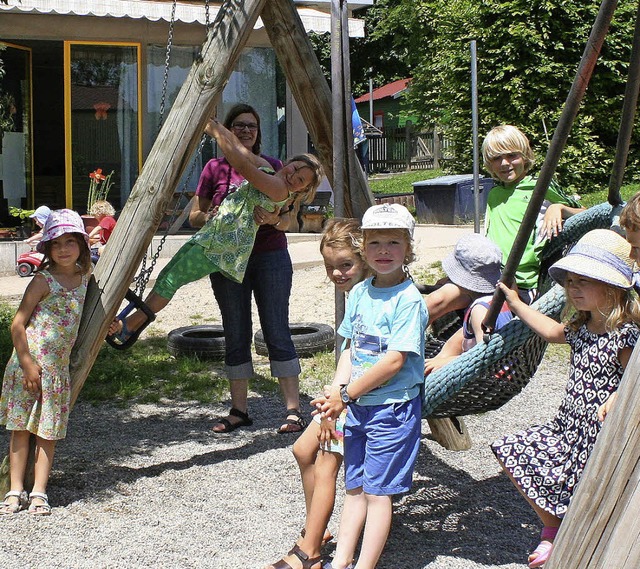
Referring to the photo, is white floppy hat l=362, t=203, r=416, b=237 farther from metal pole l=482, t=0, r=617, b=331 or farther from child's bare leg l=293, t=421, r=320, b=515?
child's bare leg l=293, t=421, r=320, b=515

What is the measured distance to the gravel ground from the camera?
3.40 m

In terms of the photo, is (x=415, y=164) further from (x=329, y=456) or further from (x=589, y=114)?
(x=329, y=456)

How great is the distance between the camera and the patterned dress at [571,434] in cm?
300

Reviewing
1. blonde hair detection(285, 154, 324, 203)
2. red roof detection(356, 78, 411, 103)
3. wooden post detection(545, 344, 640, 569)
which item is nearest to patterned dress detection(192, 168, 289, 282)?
blonde hair detection(285, 154, 324, 203)

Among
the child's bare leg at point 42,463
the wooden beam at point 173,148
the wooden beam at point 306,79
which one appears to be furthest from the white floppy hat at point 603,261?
the child's bare leg at point 42,463

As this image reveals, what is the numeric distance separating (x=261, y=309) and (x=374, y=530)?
1.95 metres

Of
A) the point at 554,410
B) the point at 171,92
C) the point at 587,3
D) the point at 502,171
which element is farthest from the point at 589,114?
the point at 502,171

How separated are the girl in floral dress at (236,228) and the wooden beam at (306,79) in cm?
22

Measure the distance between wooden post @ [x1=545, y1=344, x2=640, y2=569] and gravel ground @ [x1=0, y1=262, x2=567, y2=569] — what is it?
1.21 metres

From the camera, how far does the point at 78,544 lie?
3467mm

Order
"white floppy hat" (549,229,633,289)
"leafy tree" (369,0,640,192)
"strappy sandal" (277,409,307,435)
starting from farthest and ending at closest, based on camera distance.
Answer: "leafy tree" (369,0,640,192) < "strappy sandal" (277,409,307,435) < "white floppy hat" (549,229,633,289)

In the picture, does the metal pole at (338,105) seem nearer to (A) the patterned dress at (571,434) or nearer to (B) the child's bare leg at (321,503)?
(B) the child's bare leg at (321,503)

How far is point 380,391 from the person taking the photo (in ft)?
10.4

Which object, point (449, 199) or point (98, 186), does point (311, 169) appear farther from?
point (449, 199)
